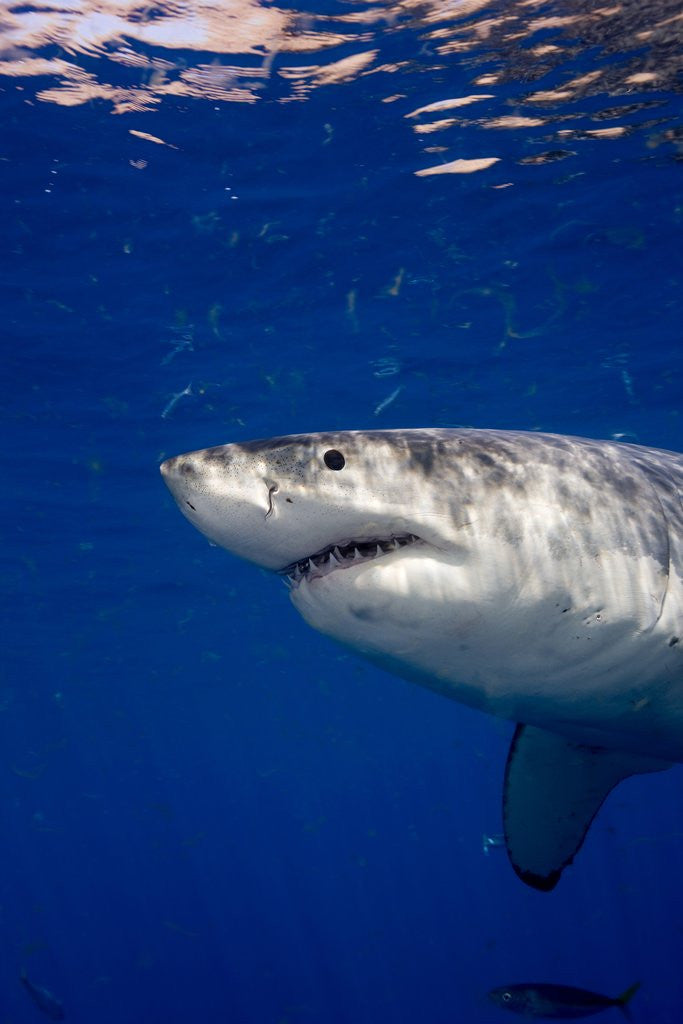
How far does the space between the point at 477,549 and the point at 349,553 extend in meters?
0.50

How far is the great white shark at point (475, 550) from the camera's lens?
104 inches

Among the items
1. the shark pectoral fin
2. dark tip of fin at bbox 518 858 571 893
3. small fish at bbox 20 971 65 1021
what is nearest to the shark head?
the shark pectoral fin

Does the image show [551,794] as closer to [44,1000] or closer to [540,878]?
[540,878]

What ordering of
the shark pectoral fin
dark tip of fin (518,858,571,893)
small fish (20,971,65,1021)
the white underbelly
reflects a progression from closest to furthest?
the white underbelly < the shark pectoral fin < dark tip of fin (518,858,571,893) < small fish (20,971,65,1021)

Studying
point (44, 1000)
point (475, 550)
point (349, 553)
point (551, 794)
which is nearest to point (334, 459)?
point (349, 553)

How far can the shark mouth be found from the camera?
2770 millimetres

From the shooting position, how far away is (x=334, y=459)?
8.77ft

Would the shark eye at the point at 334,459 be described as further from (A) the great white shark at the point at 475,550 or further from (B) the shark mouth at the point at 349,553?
(B) the shark mouth at the point at 349,553

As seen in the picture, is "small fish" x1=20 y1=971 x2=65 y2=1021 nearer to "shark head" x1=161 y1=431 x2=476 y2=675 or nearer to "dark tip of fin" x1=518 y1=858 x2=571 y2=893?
"dark tip of fin" x1=518 y1=858 x2=571 y2=893

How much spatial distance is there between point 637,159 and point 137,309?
8.16 m

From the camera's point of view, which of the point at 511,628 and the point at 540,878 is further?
the point at 540,878

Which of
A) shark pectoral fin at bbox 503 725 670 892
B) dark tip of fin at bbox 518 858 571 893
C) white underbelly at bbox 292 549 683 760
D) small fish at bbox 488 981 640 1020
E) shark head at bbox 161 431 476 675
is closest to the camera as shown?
shark head at bbox 161 431 476 675

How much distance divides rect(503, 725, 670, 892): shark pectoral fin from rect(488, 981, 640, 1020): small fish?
387 centimetres

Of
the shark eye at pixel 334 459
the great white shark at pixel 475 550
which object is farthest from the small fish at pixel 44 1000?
the shark eye at pixel 334 459
